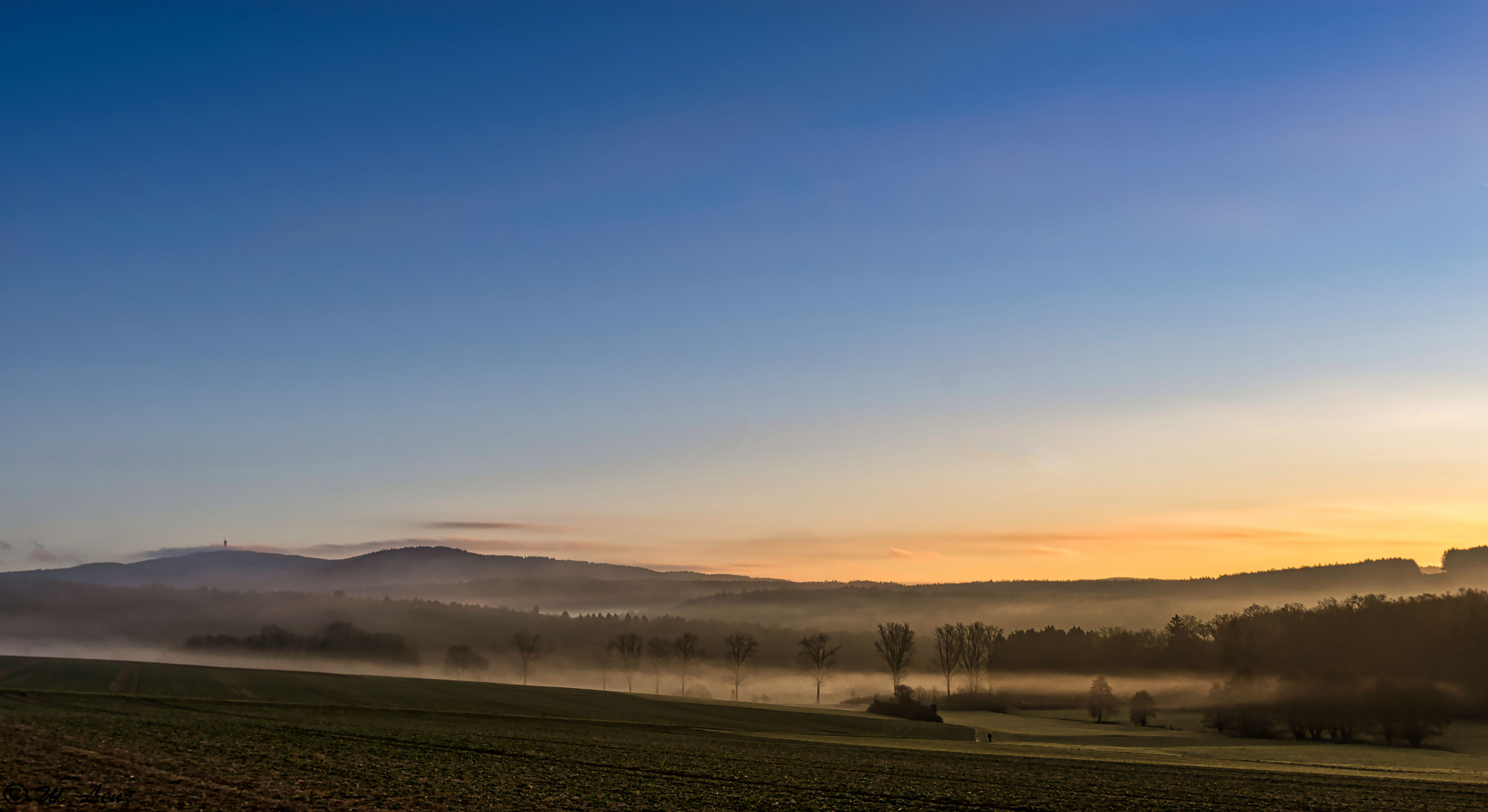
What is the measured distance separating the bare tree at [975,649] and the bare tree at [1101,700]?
36.1 meters

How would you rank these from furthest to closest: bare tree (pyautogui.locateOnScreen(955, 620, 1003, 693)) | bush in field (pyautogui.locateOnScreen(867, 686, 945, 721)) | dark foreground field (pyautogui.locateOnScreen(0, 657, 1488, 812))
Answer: bare tree (pyautogui.locateOnScreen(955, 620, 1003, 693)) → bush in field (pyautogui.locateOnScreen(867, 686, 945, 721)) → dark foreground field (pyautogui.locateOnScreen(0, 657, 1488, 812))

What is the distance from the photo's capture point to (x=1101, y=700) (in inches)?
6127

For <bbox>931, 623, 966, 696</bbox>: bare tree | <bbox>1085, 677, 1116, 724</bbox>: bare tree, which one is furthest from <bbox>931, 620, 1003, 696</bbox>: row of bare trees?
<bbox>1085, 677, 1116, 724</bbox>: bare tree

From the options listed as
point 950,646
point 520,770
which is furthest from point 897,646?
point 520,770

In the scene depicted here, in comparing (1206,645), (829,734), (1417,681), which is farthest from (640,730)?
(1206,645)

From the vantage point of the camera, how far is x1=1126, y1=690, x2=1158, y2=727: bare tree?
146500 millimetres

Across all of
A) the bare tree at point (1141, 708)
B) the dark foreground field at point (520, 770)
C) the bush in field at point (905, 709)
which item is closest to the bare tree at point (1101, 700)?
the bare tree at point (1141, 708)

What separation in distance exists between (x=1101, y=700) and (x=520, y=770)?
13307 centimetres

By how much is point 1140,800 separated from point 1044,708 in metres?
142

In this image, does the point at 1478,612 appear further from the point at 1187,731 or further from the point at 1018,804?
the point at 1018,804

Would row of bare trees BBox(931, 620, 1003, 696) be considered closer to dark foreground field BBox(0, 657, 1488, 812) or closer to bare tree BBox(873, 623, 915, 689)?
bare tree BBox(873, 623, 915, 689)

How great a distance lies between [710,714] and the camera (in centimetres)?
11681

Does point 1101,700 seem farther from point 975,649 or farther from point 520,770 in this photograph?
point 520,770

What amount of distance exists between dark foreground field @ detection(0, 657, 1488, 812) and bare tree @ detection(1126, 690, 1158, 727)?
73.9 m
